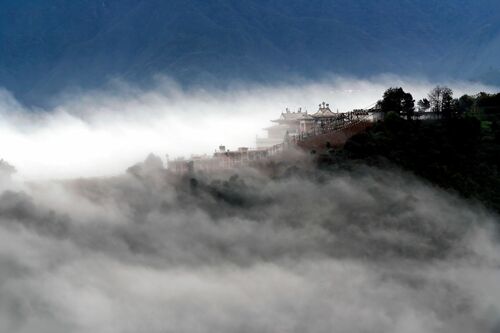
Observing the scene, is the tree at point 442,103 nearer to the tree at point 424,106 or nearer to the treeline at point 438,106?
the treeline at point 438,106

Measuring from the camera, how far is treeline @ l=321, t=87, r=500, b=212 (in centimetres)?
2578

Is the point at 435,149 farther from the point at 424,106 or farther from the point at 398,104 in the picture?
the point at 424,106

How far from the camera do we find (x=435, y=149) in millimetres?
26375

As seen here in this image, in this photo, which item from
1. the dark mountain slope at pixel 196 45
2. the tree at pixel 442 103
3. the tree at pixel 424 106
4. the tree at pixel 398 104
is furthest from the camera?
the dark mountain slope at pixel 196 45

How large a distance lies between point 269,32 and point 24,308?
205ft

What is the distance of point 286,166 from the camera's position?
25094 mm

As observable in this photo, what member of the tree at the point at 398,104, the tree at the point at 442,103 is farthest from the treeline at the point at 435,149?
the tree at the point at 442,103

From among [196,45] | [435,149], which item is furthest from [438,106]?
[196,45]

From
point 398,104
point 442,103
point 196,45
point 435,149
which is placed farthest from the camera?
point 196,45

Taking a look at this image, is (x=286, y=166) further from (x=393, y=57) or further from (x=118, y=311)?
(x=393, y=57)

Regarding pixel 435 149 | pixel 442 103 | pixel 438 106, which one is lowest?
pixel 435 149

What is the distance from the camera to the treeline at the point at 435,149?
2578 cm

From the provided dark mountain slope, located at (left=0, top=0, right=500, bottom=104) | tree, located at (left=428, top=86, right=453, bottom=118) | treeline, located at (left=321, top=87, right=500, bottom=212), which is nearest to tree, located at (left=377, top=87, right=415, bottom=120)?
treeline, located at (left=321, top=87, right=500, bottom=212)

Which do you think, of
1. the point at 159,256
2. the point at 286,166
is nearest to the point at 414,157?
the point at 286,166
